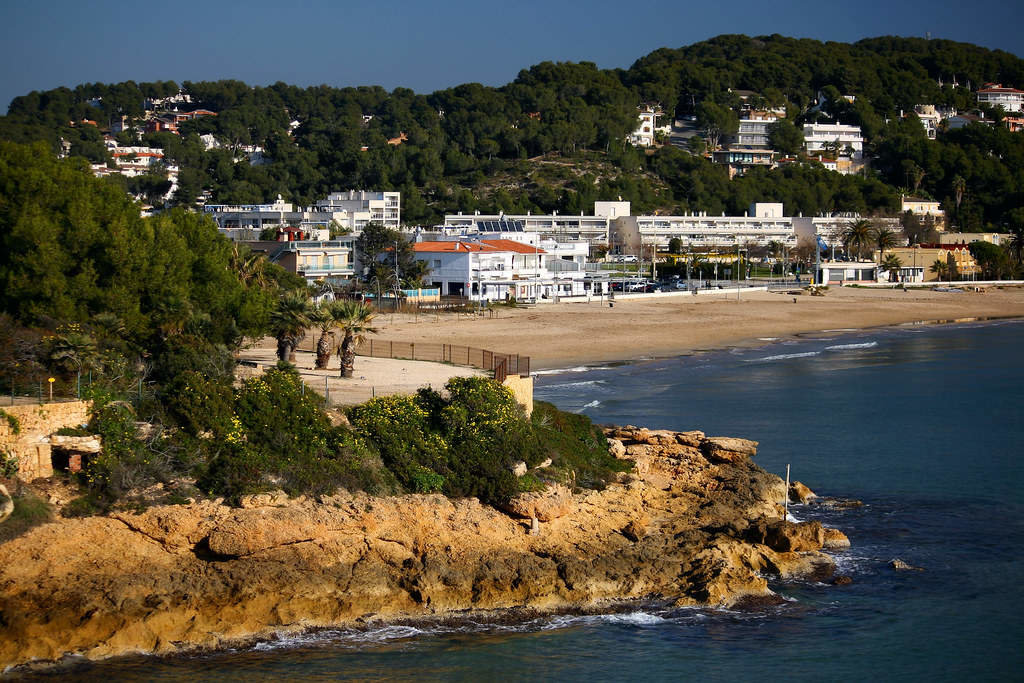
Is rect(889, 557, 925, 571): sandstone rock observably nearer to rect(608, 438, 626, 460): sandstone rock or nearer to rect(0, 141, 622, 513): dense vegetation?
rect(0, 141, 622, 513): dense vegetation

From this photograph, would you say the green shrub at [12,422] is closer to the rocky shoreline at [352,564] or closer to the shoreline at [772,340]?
the rocky shoreline at [352,564]

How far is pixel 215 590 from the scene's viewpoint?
17.0 metres

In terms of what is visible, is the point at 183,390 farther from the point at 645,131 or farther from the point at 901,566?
the point at 645,131

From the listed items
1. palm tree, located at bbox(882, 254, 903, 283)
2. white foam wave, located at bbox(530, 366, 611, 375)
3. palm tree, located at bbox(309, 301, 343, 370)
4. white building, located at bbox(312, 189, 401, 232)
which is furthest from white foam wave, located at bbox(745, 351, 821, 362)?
white building, located at bbox(312, 189, 401, 232)

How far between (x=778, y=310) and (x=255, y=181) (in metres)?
61.7

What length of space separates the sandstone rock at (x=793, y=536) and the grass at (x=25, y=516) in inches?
459

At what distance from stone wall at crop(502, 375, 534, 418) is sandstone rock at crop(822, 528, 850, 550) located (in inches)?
238

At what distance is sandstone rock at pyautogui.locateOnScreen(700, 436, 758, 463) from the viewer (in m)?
25.8

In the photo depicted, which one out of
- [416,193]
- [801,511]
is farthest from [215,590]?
[416,193]

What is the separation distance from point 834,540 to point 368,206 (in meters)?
74.2

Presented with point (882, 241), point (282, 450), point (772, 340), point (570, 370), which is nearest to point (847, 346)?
point (772, 340)

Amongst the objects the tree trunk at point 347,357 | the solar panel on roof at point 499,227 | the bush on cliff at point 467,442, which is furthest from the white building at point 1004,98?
the bush on cliff at point 467,442

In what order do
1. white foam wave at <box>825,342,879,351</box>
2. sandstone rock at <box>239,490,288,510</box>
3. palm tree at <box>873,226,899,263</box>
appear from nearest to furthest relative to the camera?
sandstone rock at <box>239,490,288,510</box> → white foam wave at <box>825,342,879,351</box> → palm tree at <box>873,226,899,263</box>

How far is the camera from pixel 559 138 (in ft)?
414
